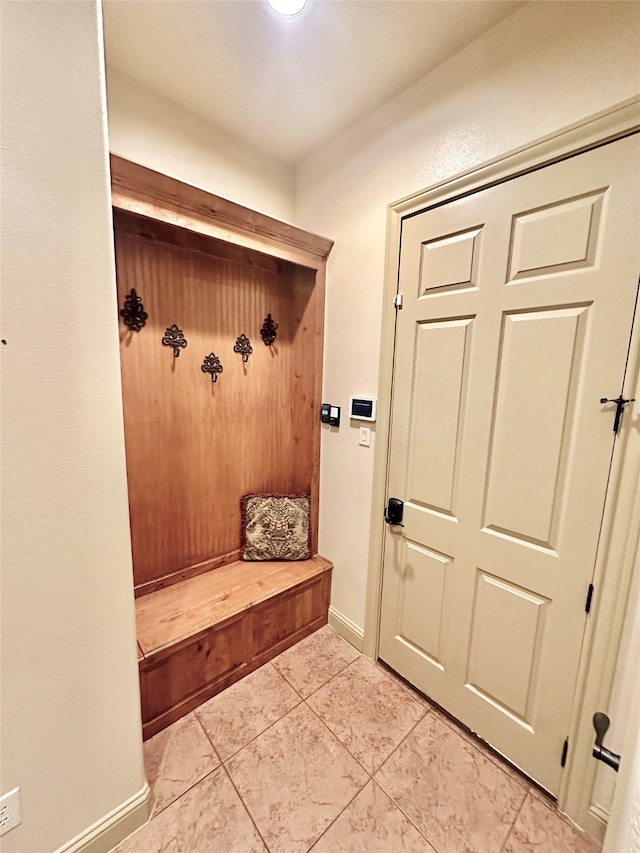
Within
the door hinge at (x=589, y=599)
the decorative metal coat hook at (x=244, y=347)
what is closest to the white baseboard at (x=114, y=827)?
the door hinge at (x=589, y=599)

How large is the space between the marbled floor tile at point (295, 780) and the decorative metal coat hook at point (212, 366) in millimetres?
1737

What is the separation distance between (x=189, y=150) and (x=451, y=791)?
305 cm

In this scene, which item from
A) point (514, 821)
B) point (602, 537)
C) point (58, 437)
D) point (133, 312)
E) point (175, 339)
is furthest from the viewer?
point (175, 339)

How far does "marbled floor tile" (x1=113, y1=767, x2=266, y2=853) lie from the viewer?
42.9 inches

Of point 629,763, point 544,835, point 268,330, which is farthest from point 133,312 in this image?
point 544,835

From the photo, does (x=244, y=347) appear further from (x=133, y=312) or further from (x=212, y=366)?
(x=133, y=312)

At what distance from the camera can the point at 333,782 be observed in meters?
1.29

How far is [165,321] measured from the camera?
174 centimetres

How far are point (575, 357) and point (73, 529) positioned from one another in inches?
63.3

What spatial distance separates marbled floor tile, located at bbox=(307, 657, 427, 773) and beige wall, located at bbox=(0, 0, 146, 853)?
3.01 feet

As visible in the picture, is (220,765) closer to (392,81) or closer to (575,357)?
(575,357)

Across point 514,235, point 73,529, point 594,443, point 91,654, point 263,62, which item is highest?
point 263,62

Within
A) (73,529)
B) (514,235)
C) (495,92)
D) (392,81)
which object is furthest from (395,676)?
(392,81)

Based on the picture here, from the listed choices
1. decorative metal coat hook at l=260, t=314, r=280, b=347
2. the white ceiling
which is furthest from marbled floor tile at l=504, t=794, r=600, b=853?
the white ceiling
